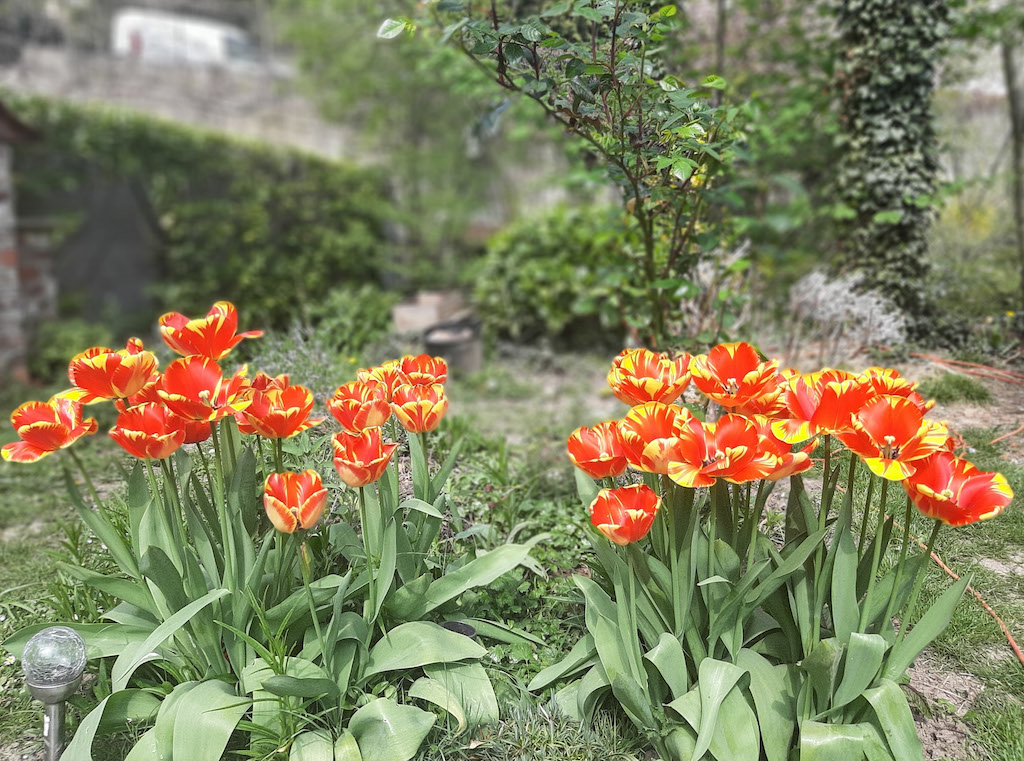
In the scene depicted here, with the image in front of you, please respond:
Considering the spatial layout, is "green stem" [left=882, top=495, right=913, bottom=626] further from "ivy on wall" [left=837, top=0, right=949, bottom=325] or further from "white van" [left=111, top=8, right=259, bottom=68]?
"white van" [left=111, top=8, right=259, bottom=68]

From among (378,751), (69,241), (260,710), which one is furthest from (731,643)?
(69,241)

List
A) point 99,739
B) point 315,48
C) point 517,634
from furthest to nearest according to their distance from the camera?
point 315,48 → point 517,634 → point 99,739

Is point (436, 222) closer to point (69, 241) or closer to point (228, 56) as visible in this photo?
point (69, 241)

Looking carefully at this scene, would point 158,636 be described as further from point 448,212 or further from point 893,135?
point 448,212

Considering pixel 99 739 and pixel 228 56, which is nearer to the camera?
pixel 99 739

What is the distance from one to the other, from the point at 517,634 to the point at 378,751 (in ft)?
1.58

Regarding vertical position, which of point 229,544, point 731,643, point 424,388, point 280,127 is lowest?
point 731,643

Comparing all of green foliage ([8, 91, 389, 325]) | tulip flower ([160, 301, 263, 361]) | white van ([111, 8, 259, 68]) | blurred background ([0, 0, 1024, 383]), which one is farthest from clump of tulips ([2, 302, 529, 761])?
white van ([111, 8, 259, 68])

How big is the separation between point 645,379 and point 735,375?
0.20m

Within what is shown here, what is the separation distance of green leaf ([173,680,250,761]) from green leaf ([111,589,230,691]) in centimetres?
13

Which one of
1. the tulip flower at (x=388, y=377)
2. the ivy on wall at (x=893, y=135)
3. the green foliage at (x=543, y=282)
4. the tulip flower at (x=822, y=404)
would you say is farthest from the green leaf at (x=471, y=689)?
the green foliage at (x=543, y=282)

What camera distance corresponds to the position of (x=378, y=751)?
4.96 ft

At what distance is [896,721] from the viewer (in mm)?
1364

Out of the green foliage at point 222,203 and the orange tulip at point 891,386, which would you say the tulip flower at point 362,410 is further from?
the green foliage at point 222,203
